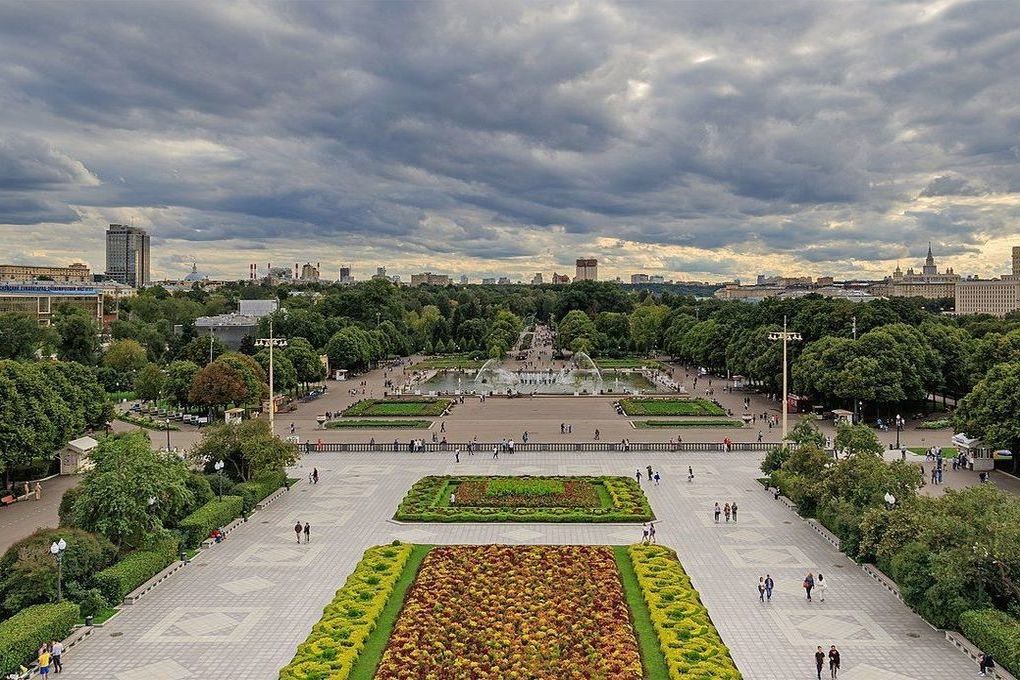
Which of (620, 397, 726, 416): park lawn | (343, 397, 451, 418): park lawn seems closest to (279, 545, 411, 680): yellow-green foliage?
(343, 397, 451, 418): park lawn

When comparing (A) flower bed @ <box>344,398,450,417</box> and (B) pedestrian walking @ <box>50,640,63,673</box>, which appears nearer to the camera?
(B) pedestrian walking @ <box>50,640,63,673</box>

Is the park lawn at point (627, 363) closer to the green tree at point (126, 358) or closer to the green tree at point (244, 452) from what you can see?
the green tree at point (126, 358)

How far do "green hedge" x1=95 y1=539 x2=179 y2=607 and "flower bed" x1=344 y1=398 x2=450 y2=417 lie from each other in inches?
1260

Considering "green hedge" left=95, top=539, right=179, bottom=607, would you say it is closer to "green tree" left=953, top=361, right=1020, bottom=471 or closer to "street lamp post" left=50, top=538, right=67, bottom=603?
"street lamp post" left=50, top=538, right=67, bottom=603

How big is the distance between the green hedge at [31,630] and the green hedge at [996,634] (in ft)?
70.7

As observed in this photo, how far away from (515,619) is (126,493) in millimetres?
13152

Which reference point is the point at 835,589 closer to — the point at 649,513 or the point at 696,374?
the point at 649,513

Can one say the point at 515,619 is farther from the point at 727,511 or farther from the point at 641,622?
the point at 727,511

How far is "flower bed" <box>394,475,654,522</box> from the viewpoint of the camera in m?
30.8

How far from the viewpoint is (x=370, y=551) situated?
2614 cm

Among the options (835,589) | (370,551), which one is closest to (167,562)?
(370,551)

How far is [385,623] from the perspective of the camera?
21.0m

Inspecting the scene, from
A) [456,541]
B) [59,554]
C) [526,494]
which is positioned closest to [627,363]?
[526,494]

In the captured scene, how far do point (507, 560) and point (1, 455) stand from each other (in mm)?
22519
